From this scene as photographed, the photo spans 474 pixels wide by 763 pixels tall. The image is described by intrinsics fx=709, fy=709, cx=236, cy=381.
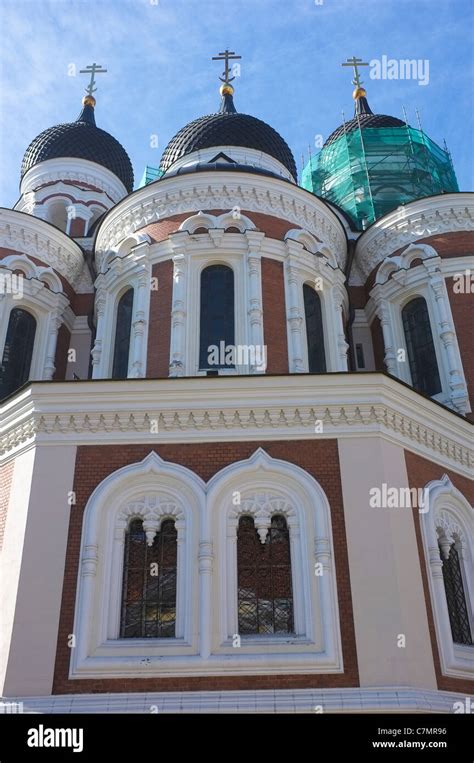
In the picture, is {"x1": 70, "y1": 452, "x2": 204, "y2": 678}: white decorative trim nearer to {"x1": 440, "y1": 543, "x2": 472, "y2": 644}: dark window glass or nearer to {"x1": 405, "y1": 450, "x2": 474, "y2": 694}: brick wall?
{"x1": 405, "y1": 450, "x2": 474, "y2": 694}: brick wall

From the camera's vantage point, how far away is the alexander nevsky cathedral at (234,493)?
313 inches

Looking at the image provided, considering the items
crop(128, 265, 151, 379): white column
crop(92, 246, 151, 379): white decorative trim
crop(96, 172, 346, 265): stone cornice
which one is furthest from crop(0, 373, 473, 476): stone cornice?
crop(96, 172, 346, 265): stone cornice

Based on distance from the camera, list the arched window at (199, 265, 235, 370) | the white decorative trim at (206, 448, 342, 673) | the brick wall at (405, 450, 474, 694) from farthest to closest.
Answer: the arched window at (199, 265, 235, 370) < the brick wall at (405, 450, 474, 694) < the white decorative trim at (206, 448, 342, 673)

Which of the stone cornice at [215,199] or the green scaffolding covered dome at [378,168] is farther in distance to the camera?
the green scaffolding covered dome at [378,168]

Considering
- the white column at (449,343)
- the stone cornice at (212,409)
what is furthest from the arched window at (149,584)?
the white column at (449,343)

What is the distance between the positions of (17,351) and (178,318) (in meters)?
3.61

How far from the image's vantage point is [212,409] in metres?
Answer: 9.45

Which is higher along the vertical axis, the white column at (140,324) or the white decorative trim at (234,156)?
the white decorative trim at (234,156)

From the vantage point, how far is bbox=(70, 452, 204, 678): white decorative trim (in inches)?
316

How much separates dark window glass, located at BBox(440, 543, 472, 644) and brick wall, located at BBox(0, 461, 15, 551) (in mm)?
5784

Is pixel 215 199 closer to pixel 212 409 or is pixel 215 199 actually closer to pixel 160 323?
pixel 160 323

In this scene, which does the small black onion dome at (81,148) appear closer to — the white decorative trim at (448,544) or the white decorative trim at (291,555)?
the white decorative trim at (291,555)

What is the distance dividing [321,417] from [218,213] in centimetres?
585

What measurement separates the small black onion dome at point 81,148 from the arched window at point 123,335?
9.36 m
